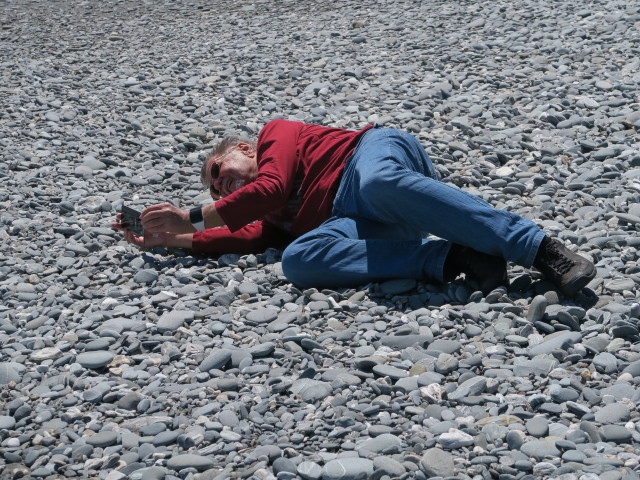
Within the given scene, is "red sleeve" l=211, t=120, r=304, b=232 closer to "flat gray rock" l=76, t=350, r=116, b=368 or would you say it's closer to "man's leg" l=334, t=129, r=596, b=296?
"man's leg" l=334, t=129, r=596, b=296

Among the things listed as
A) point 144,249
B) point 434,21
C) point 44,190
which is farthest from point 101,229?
point 434,21

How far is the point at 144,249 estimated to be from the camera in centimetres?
487

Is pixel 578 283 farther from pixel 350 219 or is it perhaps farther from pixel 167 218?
pixel 167 218

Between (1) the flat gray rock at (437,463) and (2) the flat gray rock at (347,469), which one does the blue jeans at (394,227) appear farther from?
(2) the flat gray rock at (347,469)

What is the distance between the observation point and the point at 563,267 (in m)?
3.65

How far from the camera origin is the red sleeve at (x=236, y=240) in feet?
15.4

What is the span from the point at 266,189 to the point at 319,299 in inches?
26.3

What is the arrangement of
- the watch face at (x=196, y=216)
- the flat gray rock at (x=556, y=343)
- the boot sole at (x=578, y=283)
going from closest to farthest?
1. the flat gray rock at (x=556, y=343)
2. the boot sole at (x=578, y=283)
3. the watch face at (x=196, y=216)

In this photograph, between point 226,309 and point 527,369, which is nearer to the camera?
point 527,369

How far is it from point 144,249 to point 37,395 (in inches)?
62.1

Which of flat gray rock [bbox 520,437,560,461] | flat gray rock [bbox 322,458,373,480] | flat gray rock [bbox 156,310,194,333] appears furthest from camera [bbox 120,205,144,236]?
flat gray rock [bbox 520,437,560,461]

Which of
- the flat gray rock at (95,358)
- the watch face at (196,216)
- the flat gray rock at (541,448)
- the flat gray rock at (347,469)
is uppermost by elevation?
the watch face at (196,216)

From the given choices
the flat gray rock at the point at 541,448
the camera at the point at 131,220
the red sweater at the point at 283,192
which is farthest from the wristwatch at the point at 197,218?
the flat gray rock at the point at 541,448

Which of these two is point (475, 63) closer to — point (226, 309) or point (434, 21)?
point (434, 21)
